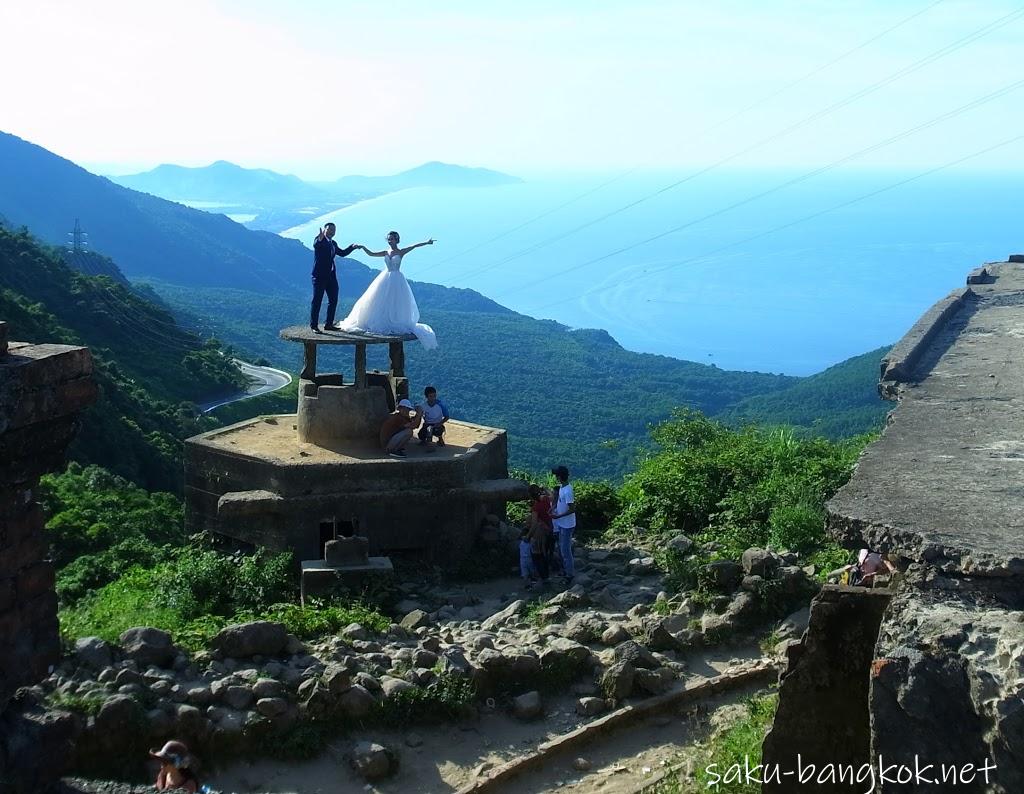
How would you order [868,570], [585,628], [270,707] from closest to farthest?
1. [868,570]
2. [270,707]
3. [585,628]

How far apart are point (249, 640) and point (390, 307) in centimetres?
604

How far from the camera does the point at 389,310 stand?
43.2ft

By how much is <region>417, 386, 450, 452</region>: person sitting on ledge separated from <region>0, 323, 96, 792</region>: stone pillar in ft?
25.2

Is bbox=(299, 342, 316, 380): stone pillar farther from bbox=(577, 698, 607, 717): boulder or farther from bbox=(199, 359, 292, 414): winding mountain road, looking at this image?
bbox=(199, 359, 292, 414): winding mountain road

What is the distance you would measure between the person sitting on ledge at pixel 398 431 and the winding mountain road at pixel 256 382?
23.6 meters

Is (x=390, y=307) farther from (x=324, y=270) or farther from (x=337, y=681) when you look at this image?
(x=337, y=681)

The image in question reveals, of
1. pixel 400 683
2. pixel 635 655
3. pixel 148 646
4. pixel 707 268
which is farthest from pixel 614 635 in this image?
pixel 707 268

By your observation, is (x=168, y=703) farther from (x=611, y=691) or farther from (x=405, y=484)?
(x=405, y=484)

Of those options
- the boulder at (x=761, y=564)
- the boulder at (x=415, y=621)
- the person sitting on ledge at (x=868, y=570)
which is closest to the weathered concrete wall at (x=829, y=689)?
the person sitting on ledge at (x=868, y=570)

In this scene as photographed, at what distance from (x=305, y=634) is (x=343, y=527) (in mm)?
3059

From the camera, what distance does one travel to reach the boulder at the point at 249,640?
25.3 ft

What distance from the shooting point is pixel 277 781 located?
682 centimetres
